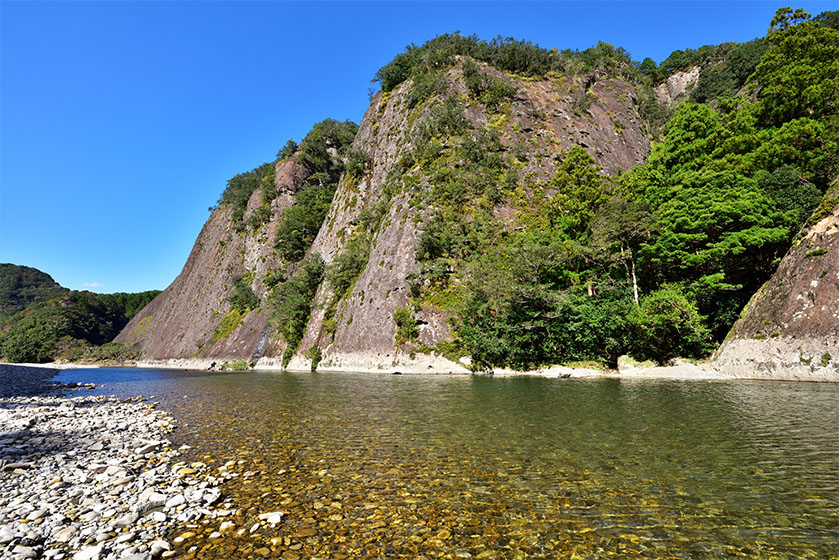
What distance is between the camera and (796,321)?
23891 mm

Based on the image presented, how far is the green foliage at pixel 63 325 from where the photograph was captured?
308ft

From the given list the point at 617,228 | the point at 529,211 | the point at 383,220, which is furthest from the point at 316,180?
the point at 617,228

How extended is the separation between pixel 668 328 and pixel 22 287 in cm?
24042

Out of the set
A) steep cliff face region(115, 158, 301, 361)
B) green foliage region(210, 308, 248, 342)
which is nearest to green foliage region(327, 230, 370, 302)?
steep cliff face region(115, 158, 301, 361)

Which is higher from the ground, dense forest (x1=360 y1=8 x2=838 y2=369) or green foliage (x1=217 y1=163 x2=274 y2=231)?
green foliage (x1=217 y1=163 x2=274 y2=231)

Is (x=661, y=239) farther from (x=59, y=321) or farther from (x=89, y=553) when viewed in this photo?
(x=59, y=321)

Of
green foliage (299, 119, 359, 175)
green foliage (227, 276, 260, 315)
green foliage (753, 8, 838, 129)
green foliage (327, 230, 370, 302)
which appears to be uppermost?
green foliage (299, 119, 359, 175)

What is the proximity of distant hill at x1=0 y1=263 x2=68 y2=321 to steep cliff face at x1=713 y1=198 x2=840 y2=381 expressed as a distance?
208 meters

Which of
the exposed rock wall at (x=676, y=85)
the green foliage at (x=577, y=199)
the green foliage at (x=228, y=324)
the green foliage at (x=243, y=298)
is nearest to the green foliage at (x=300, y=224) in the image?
the green foliage at (x=243, y=298)

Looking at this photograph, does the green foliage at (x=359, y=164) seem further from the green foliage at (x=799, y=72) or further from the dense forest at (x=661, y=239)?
the green foliage at (x=799, y=72)

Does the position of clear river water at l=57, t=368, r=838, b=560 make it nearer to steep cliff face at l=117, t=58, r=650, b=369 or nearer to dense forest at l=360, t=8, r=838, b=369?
dense forest at l=360, t=8, r=838, b=369

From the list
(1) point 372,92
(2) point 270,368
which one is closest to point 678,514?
(2) point 270,368

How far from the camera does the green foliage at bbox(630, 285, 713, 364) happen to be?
97.8ft

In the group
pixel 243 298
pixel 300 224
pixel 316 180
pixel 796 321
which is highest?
pixel 316 180
